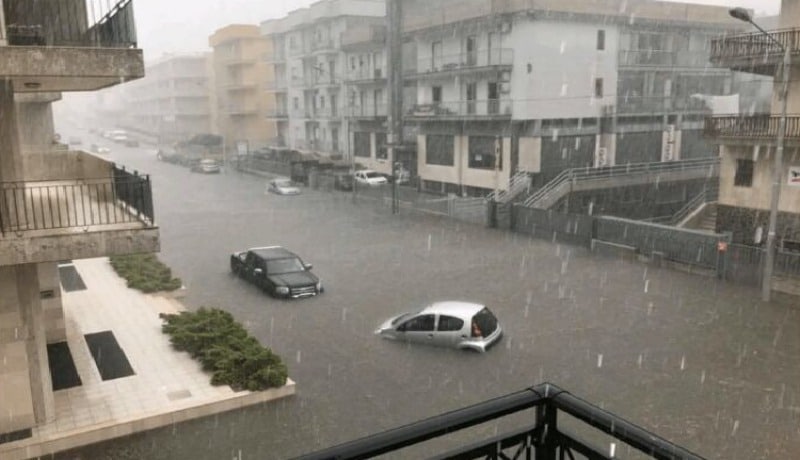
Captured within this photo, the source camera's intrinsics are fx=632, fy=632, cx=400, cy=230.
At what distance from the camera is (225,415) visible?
10.8m

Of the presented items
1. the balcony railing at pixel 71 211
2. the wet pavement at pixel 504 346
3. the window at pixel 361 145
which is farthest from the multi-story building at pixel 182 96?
the balcony railing at pixel 71 211

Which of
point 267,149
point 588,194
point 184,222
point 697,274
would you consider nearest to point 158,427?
point 697,274

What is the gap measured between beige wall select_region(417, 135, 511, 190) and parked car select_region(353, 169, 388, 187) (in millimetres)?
2668

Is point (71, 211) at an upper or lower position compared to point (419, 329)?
upper

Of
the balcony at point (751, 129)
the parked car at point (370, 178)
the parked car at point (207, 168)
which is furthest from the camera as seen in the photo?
the parked car at point (207, 168)

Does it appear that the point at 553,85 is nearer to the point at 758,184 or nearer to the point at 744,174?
the point at 744,174

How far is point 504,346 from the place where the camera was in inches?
554

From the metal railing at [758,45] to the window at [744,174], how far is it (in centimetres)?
384

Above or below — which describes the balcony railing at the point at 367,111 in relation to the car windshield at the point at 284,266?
above

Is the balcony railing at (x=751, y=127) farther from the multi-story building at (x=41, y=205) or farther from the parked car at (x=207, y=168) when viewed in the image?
the parked car at (x=207, y=168)

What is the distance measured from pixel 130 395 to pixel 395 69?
34.2 m

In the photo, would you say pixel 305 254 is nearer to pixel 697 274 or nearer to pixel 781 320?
pixel 697 274

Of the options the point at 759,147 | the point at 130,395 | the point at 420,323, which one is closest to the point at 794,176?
the point at 759,147

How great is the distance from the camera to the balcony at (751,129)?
64.3 feet
